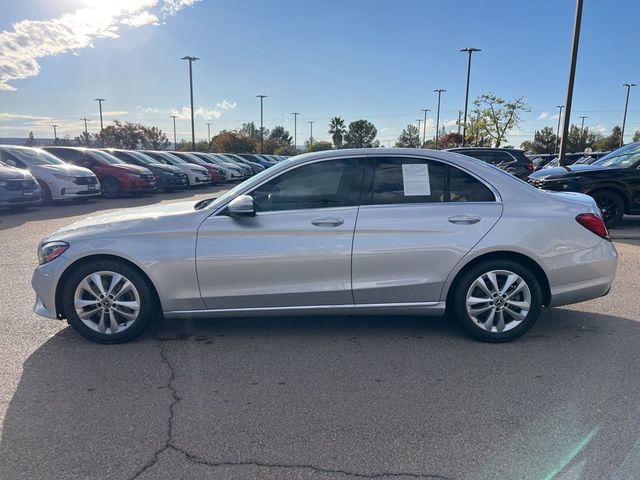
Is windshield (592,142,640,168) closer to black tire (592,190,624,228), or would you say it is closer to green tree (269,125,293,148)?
black tire (592,190,624,228)

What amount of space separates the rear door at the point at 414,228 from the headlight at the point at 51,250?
7.78ft

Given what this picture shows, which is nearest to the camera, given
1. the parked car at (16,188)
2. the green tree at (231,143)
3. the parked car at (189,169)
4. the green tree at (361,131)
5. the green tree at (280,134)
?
the parked car at (16,188)

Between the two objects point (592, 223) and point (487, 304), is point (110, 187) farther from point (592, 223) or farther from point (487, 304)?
point (592, 223)

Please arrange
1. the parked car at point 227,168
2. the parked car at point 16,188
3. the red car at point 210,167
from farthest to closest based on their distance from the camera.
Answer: the parked car at point 227,168
the red car at point 210,167
the parked car at point 16,188

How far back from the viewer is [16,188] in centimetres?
1152

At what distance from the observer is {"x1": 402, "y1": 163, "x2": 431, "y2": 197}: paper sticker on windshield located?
405 cm

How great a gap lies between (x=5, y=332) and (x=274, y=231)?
2.62 meters

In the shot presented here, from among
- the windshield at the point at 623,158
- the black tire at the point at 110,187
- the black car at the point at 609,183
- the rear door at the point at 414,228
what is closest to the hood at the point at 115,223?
the rear door at the point at 414,228

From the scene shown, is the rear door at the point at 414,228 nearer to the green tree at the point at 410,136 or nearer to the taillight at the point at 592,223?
the taillight at the point at 592,223

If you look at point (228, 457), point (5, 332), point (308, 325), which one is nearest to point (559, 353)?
point (308, 325)

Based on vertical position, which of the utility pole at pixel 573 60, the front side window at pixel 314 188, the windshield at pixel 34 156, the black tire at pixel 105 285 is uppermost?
the utility pole at pixel 573 60

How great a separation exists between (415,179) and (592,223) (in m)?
1.54

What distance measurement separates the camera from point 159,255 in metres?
3.87

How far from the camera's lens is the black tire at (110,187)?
15.7m
